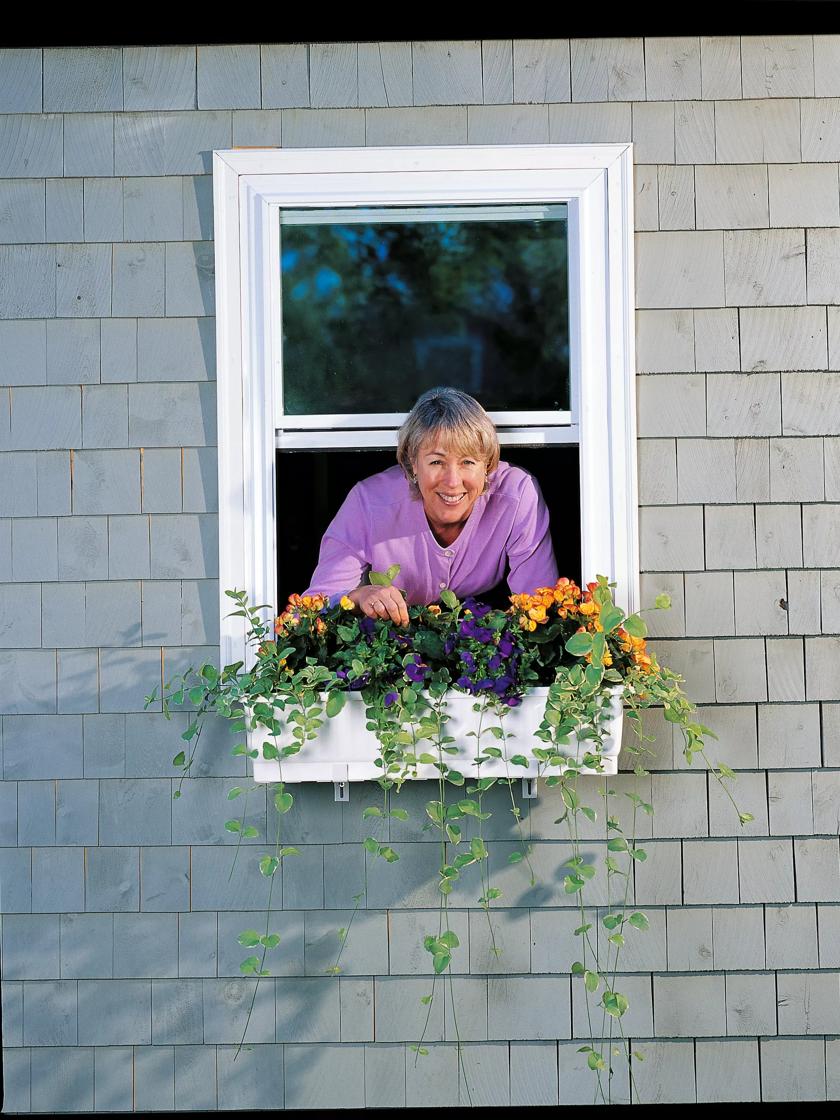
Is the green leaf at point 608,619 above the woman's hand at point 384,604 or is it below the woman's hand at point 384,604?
below

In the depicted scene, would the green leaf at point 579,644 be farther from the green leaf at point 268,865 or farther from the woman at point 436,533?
the green leaf at point 268,865

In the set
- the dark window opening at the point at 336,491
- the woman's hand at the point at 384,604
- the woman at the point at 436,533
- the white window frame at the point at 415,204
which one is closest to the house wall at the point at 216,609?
the white window frame at the point at 415,204

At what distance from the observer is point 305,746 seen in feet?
7.69

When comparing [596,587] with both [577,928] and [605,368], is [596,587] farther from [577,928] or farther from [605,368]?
[577,928]

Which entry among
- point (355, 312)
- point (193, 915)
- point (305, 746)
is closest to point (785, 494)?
point (355, 312)

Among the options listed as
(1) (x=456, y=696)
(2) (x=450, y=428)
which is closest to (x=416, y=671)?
(1) (x=456, y=696)

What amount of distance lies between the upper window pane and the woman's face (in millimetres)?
152

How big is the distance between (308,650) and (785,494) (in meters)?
1.21

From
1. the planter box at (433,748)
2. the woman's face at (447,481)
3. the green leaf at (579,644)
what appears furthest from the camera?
the woman's face at (447,481)

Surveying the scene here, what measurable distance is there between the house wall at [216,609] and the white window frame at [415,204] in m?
0.06

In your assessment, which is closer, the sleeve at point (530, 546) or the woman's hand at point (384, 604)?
the woman's hand at point (384, 604)

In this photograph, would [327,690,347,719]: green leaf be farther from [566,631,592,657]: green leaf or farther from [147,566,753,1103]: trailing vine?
[566,631,592,657]: green leaf

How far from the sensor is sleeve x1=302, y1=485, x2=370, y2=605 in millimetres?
2477

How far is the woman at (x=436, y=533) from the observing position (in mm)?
2463
